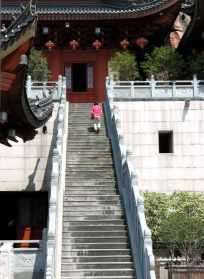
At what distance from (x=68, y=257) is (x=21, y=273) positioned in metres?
1.86

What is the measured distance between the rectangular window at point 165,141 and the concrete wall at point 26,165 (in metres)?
3.65

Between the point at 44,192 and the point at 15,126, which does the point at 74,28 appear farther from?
the point at 15,126

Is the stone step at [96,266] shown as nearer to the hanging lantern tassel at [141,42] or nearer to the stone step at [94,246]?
the stone step at [94,246]

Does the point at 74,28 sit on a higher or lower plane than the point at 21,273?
higher

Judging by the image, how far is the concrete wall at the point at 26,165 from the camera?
2205 cm

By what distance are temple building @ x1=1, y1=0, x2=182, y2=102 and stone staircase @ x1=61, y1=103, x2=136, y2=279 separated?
302 inches

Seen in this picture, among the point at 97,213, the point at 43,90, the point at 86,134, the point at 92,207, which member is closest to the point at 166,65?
the point at 43,90

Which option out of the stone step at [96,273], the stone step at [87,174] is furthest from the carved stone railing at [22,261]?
the stone step at [87,174]

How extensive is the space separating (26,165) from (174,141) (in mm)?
4912

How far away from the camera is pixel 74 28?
1064 inches

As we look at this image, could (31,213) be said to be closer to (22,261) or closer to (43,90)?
(43,90)

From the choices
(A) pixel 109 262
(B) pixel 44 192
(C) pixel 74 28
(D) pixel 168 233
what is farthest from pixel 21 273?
(C) pixel 74 28

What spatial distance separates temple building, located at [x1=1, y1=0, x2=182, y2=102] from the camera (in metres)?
25.8

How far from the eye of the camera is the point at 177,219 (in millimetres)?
17094
